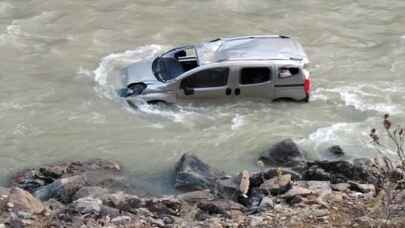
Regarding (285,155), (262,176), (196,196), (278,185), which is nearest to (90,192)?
(196,196)

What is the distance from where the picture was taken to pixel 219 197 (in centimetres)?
1271

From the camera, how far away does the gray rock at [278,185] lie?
40.5ft

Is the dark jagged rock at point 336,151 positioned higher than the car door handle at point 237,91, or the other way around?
the car door handle at point 237,91

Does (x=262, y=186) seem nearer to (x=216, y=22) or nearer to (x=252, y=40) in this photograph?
(x=252, y=40)

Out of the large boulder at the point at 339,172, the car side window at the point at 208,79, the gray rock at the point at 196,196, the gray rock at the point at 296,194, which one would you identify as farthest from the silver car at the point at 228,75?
the gray rock at the point at 296,194

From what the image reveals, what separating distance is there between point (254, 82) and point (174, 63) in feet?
6.03

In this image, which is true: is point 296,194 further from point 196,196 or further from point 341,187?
point 196,196

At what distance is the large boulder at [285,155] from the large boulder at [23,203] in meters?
4.99

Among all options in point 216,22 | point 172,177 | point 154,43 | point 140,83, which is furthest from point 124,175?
point 216,22

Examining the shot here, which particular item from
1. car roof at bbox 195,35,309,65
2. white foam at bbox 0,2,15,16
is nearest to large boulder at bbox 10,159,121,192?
car roof at bbox 195,35,309,65

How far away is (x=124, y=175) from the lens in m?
14.7

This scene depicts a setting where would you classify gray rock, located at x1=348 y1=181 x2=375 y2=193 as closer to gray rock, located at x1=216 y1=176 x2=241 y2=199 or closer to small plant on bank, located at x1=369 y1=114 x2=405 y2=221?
small plant on bank, located at x1=369 y1=114 x2=405 y2=221

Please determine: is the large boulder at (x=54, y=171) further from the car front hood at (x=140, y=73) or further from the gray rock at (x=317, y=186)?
the gray rock at (x=317, y=186)

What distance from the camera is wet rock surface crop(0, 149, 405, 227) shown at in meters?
10.1
